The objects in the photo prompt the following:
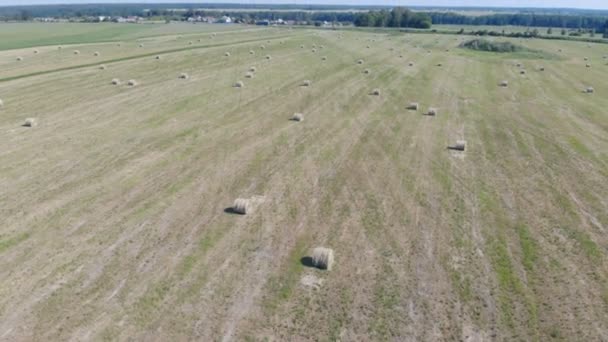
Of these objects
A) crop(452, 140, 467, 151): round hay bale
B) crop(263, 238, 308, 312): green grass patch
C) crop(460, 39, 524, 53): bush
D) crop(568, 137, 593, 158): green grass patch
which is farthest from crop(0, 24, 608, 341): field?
crop(460, 39, 524, 53): bush

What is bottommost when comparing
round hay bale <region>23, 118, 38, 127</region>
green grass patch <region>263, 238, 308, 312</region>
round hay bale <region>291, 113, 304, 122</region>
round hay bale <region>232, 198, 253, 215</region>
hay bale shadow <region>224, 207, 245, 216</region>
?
green grass patch <region>263, 238, 308, 312</region>

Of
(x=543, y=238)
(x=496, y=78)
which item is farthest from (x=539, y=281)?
(x=496, y=78)

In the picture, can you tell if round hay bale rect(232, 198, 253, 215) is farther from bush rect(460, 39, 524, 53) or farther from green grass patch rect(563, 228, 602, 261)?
bush rect(460, 39, 524, 53)

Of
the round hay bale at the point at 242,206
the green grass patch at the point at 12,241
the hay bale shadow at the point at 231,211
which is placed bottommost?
the green grass patch at the point at 12,241

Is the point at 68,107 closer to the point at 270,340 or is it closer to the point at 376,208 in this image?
the point at 376,208

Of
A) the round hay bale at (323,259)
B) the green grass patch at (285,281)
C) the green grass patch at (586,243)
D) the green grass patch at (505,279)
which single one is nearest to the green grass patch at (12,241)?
the green grass patch at (285,281)

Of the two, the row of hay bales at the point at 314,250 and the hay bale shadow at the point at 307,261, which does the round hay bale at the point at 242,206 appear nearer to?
the row of hay bales at the point at 314,250

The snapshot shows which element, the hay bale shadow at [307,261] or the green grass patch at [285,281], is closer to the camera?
the green grass patch at [285,281]
